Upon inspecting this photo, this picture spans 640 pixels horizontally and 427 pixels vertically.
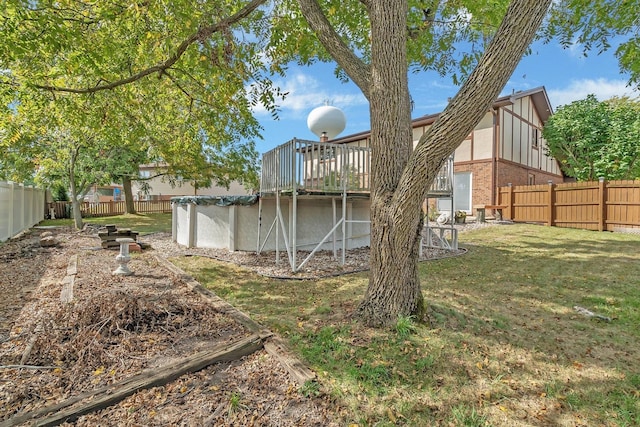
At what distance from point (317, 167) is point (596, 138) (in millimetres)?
18022

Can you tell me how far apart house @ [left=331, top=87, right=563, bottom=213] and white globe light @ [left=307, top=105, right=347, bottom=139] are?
550 centimetres

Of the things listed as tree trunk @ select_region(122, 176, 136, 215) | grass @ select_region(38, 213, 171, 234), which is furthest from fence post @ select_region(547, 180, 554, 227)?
tree trunk @ select_region(122, 176, 136, 215)

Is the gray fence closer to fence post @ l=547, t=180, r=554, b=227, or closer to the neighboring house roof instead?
the neighboring house roof

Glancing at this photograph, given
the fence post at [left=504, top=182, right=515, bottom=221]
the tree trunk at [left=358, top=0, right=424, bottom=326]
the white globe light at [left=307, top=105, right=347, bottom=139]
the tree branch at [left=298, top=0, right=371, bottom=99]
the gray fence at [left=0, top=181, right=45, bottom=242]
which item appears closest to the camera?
the tree trunk at [left=358, top=0, right=424, bottom=326]

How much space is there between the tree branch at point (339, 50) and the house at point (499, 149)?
1145 cm

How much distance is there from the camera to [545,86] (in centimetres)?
1725

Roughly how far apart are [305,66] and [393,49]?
14.5 ft

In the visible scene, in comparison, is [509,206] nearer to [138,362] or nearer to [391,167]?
[391,167]

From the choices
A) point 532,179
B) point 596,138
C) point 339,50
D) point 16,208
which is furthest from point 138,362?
point 596,138

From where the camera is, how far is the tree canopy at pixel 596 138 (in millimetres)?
15758

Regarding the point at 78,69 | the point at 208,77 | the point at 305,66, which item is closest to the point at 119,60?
the point at 78,69

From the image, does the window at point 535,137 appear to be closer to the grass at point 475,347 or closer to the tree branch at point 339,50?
the grass at point 475,347

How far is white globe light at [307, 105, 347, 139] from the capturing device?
34.3ft

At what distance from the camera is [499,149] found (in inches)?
591
